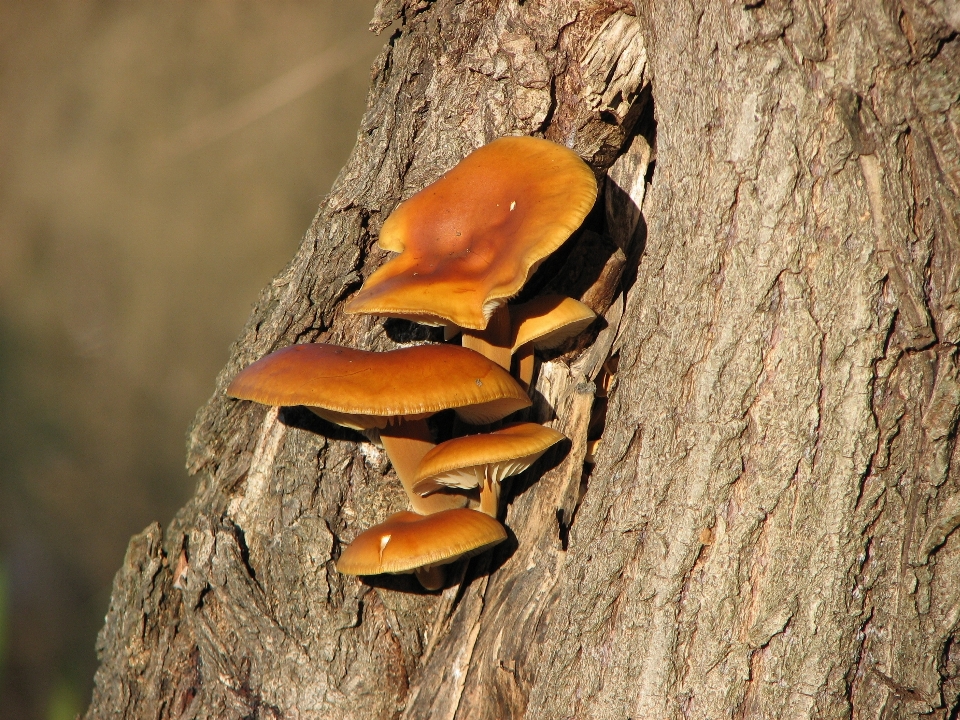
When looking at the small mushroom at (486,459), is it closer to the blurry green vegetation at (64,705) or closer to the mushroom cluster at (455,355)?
the mushroom cluster at (455,355)

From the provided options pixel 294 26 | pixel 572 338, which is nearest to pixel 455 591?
pixel 572 338

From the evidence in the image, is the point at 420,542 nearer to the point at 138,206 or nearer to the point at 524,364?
the point at 524,364

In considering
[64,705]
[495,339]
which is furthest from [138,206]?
[495,339]

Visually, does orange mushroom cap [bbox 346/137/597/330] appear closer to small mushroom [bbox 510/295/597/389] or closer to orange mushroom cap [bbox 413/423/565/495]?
small mushroom [bbox 510/295/597/389]

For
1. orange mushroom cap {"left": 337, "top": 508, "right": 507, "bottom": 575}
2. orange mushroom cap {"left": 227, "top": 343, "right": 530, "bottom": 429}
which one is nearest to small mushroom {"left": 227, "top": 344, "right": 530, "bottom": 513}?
orange mushroom cap {"left": 227, "top": 343, "right": 530, "bottom": 429}

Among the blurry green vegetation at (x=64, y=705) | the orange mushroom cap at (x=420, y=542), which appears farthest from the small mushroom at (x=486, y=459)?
the blurry green vegetation at (x=64, y=705)

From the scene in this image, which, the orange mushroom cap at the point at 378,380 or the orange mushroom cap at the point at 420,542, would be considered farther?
the orange mushroom cap at the point at 420,542
